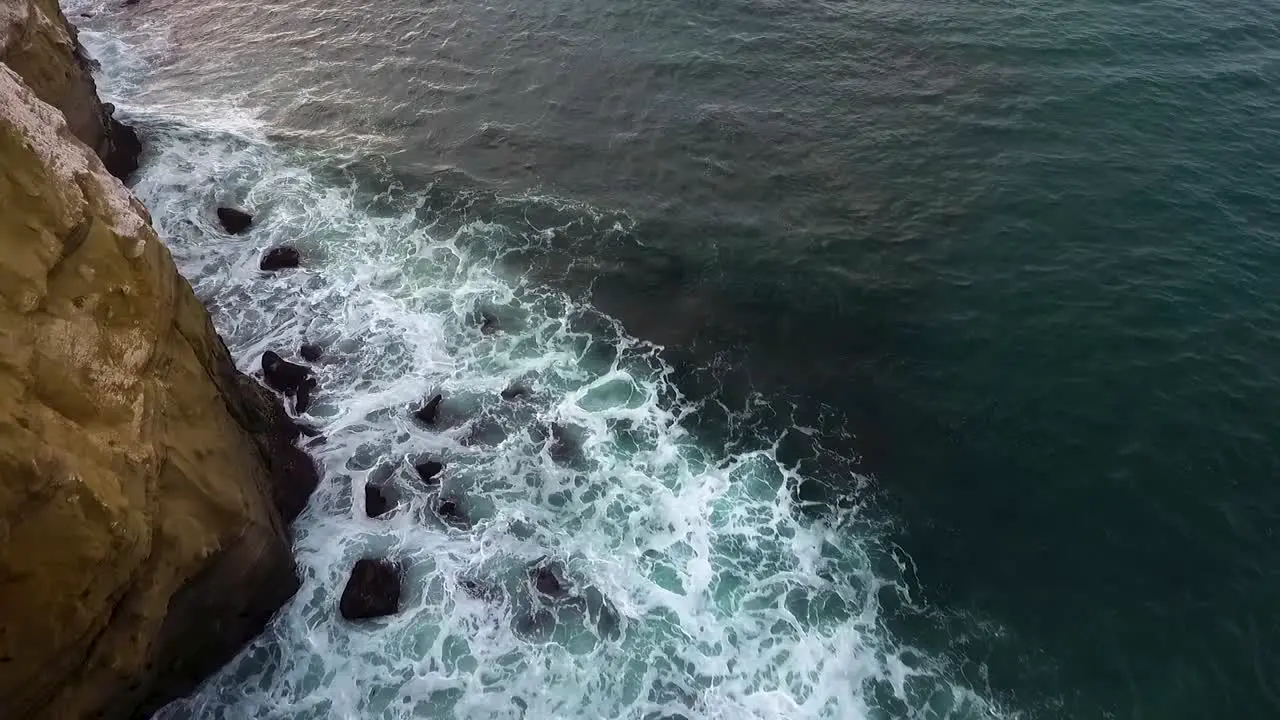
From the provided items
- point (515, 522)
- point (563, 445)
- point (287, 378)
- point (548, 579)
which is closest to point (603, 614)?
point (548, 579)

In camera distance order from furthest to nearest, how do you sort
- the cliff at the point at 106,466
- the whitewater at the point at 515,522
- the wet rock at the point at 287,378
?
1. the wet rock at the point at 287,378
2. the whitewater at the point at 515,522
3. the cliff at the point at 106,466

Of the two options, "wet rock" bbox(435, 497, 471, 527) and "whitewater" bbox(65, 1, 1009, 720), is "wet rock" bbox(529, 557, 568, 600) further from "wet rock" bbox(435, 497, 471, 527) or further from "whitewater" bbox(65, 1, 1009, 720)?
"wet rock" bbox(435, 497, 471, 527)

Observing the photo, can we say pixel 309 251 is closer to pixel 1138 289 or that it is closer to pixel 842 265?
pixel 842 265

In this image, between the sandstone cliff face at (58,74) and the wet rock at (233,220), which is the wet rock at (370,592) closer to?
the wet rock at (233,220)

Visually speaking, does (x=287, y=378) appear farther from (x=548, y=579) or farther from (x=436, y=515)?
(x=548, y=579)

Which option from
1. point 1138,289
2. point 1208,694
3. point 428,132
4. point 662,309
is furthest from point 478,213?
point 1208,694

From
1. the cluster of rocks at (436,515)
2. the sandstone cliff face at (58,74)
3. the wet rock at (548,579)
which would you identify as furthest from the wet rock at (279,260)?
the wet rock at (548,579)
